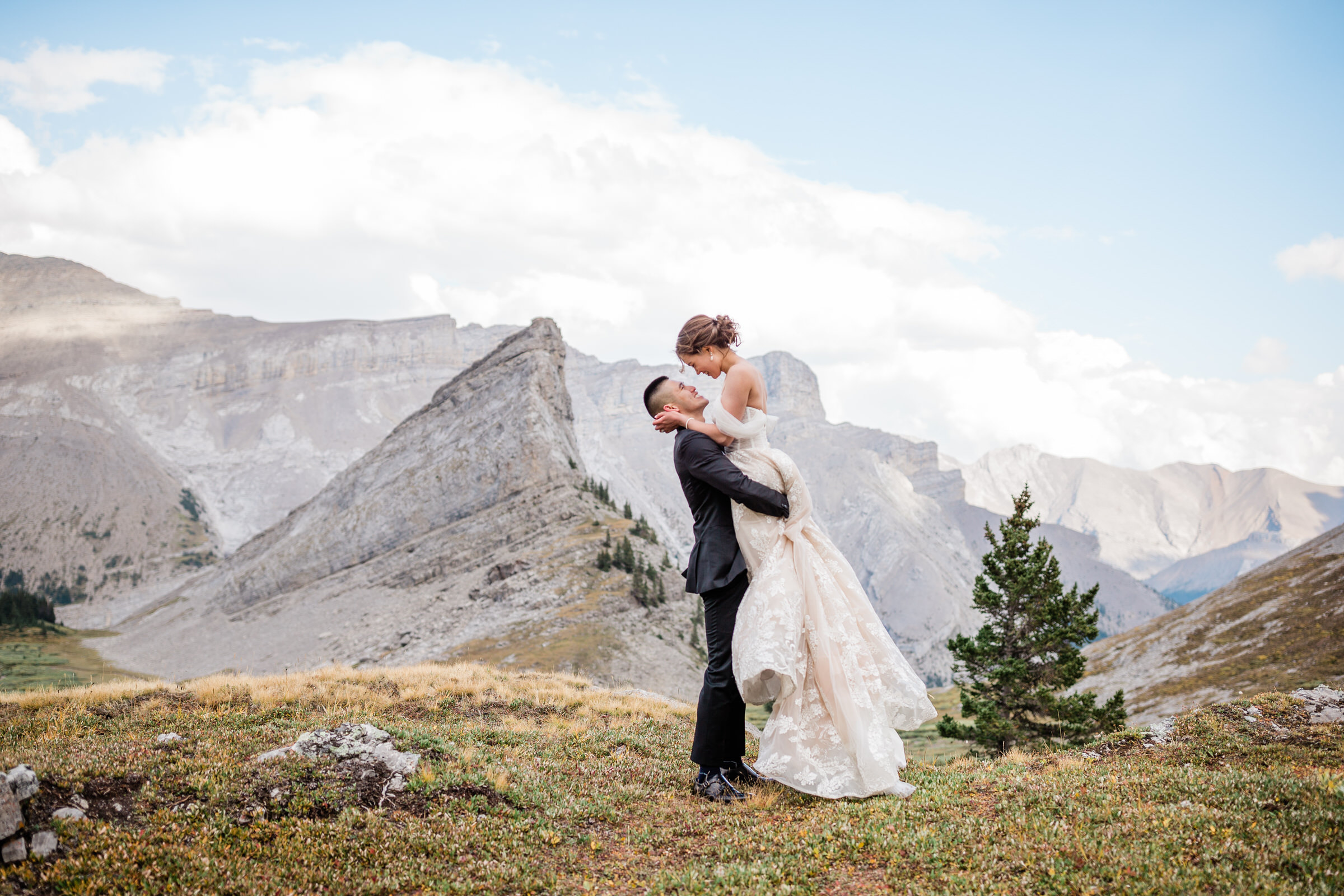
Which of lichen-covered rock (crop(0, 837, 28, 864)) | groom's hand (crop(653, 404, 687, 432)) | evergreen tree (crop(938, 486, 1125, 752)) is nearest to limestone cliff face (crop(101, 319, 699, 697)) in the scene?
evergreen tree (crop(938, 486, 1125, 752))

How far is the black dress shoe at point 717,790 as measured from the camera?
28.9ft

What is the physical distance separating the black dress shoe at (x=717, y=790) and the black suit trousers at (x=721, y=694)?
18 centimetres

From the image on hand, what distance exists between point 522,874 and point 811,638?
13.2ft

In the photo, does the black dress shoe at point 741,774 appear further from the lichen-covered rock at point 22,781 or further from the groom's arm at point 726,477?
the lichen-covered rock at point 22,781

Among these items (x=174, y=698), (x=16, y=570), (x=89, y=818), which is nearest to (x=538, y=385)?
(x=174, y=698)

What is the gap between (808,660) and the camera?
8867mm

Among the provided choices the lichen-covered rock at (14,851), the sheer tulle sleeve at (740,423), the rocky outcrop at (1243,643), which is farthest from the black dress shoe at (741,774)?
the rocky outcrop at (1243,643)

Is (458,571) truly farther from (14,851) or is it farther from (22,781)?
(14,851)

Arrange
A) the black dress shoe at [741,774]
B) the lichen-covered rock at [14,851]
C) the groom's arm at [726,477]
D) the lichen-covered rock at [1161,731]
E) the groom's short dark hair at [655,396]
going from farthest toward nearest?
1. the lichen-covered rock at [1161,731]
2. the black dress shoe at [741,774]
3. the groom's short dark hair at [655,396]
4. the groom's arm at [726,477]
5. the lichen-covered rock at [14,851]

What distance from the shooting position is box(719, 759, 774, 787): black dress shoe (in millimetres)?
9219

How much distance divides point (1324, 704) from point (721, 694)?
1117 cm

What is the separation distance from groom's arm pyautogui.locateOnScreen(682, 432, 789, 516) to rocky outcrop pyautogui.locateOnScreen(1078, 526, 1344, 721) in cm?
4265

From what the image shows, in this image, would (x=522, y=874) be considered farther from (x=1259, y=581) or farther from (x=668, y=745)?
(x=1259, y=581)

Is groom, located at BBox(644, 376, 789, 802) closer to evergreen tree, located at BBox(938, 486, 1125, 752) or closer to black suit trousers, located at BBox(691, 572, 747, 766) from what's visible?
black suit trousers, located at BBox(691, 572, 747, 766)
